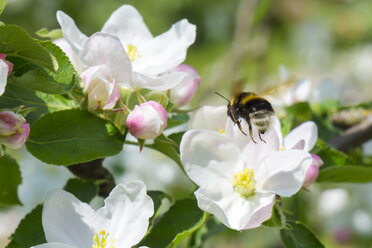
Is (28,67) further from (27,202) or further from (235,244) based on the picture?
(235,244)

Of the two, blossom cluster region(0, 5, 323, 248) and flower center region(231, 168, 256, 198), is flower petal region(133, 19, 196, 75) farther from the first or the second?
flower center region(231, 168, 256, 198)

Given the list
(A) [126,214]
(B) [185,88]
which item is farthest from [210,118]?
(A) [126,214]

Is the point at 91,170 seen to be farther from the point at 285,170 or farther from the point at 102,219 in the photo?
the point at 285,170

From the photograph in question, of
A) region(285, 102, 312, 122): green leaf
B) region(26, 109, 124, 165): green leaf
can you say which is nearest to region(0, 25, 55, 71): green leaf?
region(26, 109, 124, 165): green leaf

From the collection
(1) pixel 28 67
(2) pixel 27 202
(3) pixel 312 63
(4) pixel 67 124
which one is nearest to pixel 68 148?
(4) pixel 67 124

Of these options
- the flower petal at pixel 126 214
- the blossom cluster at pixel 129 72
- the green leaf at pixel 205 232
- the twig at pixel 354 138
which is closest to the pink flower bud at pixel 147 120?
the blossom cluster at pixel 129 72

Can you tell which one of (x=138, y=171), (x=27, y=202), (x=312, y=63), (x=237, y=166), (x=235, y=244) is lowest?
(x=312, y=63)

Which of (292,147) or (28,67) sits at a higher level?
(28,67)
